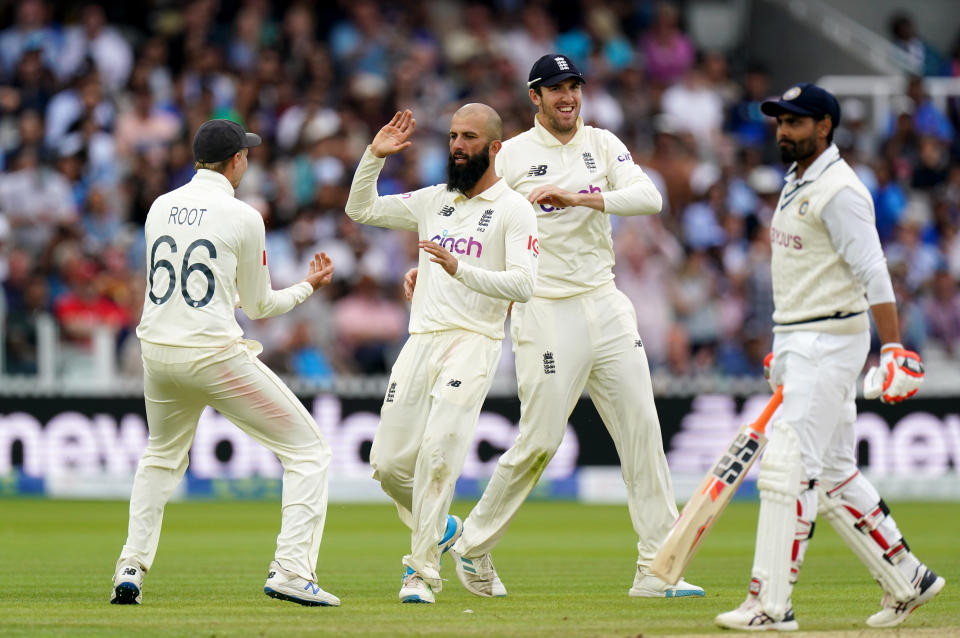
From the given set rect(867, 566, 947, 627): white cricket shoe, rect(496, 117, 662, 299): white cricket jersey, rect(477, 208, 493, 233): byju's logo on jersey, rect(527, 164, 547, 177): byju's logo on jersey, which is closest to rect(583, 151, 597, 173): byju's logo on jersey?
rect(496, 117, 662, 299): white cricket jersey

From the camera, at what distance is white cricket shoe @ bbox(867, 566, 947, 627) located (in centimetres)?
686

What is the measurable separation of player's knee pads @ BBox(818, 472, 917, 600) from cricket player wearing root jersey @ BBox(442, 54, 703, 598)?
1.49m

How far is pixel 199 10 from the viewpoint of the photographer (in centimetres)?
1938

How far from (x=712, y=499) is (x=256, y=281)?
8.08 feet

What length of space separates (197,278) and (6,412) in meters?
8.86

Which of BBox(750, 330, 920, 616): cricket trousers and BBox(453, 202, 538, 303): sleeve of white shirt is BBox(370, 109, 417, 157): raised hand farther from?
BBox(750, 330, 920, 616): cricket trousers

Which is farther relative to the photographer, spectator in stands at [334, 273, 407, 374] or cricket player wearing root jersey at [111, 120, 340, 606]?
spectator in stands at [334, 273, 407, 374]

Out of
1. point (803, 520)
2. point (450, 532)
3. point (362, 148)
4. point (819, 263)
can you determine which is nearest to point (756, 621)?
point (803, 520)

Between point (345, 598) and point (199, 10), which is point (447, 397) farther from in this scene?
point (199, 10)

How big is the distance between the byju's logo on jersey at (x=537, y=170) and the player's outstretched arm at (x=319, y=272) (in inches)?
51.6

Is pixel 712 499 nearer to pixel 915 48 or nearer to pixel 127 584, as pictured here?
pixel 127 584

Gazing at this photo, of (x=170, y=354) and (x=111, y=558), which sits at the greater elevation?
(x=170, y=354)

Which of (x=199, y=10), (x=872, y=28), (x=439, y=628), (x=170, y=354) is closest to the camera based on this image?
(x=439, y=628)

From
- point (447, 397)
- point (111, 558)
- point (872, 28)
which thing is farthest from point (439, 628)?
point (872, 28)
